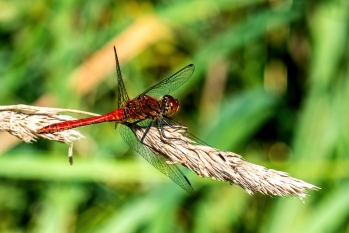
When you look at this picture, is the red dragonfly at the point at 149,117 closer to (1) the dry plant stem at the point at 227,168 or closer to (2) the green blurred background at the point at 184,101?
(1) the dry plant stem at the point at 227,168

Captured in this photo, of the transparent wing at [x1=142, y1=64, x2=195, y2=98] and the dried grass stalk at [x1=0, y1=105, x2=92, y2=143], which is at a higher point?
the transparent wing at [x1=142, y1=64, x2=195, y2=98]

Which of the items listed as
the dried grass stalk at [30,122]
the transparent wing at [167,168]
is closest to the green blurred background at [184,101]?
the transparent wing at [167,168]

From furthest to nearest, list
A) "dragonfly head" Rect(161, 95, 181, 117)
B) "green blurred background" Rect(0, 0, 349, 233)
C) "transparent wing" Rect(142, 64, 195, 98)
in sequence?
"green blurred background" Rect(0, 0, 349, 233) → "transparent wing" Rect(142, 64, 195, 98) → "dragonfly head" Rect(161, 95, 181, 117)

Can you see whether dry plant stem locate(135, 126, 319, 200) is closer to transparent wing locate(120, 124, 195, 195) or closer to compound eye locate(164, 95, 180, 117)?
transparent wing locate(120, 124, 195, 195)

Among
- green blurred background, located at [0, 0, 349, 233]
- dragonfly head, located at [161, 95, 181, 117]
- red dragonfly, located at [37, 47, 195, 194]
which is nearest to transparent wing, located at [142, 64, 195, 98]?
red dragonfly, located at [37, 47, 195, 194]

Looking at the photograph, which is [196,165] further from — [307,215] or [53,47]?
[53,47]

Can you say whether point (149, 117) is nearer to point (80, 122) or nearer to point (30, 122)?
point (80, 122)

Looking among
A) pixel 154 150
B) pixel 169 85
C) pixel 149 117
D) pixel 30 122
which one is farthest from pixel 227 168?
pixel 169 85
